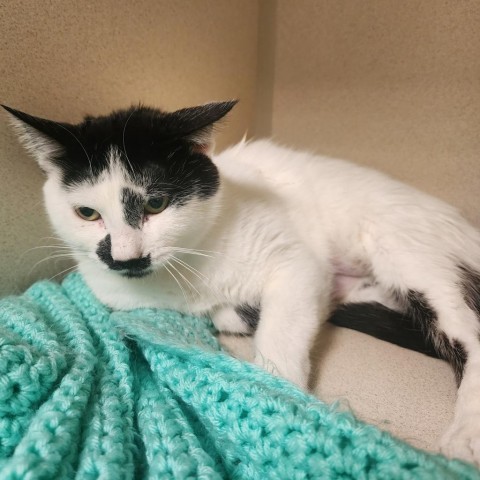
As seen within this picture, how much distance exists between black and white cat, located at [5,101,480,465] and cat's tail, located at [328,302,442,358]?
0.03 m

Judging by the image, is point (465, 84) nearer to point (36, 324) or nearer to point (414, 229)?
point (414, 229)

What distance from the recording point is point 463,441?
0.68m

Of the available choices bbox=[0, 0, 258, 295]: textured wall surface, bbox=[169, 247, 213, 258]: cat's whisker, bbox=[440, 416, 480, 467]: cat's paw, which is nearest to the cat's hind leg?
bbox=[440, 416, 480, 467]: cat's paw

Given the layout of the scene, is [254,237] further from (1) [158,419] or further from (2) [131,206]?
(1) [158,419]

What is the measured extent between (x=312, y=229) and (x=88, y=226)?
64cm

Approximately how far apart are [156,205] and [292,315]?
1.37 feet

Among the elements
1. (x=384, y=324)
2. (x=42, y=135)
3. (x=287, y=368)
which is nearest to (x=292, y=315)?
(x=287, y=368)

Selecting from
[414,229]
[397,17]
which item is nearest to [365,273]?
[414,229]

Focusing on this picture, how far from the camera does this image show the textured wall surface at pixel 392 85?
4.26 ft

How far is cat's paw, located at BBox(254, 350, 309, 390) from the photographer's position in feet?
2.75

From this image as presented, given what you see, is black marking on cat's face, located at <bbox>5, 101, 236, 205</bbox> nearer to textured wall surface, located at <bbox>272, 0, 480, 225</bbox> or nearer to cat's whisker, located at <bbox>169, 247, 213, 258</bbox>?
cat's whisker, located at <bbox>169, 247, 213, 258</bbox>

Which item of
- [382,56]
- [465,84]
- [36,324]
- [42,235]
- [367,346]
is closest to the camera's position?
[36,324]

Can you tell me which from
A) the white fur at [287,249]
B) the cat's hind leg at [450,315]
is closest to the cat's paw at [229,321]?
the white fur at [287,249]

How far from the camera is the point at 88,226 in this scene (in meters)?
0.86
